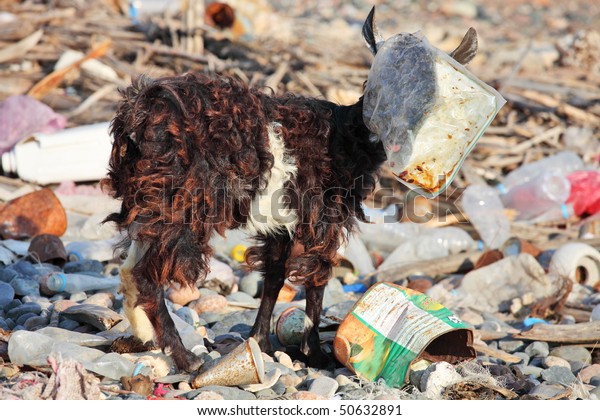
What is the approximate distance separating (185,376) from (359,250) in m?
3.37

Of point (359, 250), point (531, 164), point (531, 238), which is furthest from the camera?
point (531, 164)

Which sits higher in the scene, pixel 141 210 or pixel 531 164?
pixel 141 210

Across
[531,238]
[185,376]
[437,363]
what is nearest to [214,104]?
[185,376]

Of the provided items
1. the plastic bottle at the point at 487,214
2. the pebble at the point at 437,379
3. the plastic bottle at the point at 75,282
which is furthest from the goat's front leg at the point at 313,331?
the plastic bottle at the point at 487,214

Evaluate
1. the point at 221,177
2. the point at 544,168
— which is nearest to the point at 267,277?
the point at 221,177

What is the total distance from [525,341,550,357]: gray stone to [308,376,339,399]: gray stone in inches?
66.4

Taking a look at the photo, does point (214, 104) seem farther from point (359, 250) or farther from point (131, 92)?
point (359, 250)

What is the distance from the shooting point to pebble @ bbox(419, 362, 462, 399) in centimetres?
408

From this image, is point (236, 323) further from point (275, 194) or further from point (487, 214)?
point (487, 214)

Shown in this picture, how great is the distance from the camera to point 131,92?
393 centimetres

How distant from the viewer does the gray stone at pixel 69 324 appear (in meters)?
4.73

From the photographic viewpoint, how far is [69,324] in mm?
4758

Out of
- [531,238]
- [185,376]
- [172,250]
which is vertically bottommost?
[531,238]

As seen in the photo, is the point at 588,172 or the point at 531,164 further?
the point at 531,164
